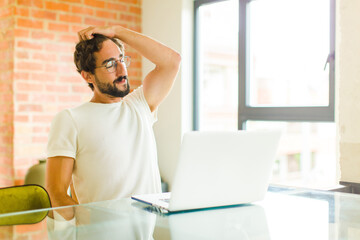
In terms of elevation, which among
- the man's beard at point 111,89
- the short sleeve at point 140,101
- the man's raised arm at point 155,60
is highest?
the man's raised arm at point 155,60

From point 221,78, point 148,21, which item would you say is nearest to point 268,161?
point 148,21

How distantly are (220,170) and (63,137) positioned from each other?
848mm

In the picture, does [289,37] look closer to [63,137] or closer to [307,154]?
[63,137]

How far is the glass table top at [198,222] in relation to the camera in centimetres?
100

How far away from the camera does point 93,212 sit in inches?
48.4

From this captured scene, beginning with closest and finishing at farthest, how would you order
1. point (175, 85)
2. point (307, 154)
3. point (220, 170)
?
point (220, 170), point (175, 85), point (307, 154)

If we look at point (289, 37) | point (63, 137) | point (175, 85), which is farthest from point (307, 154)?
point (63, 137)

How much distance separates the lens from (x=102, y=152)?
1.97 m

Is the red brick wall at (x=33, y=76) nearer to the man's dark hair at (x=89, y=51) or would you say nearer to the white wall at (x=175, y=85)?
the white wall at (x=175, y=85)

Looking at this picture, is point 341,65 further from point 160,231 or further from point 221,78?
point 221,78

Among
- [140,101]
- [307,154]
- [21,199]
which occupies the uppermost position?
[140,101]

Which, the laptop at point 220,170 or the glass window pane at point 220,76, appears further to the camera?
the glass window pane at point 220,76

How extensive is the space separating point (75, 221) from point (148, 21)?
311 cm

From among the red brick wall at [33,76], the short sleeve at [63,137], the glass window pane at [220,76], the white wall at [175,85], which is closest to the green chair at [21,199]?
the short sleeve at [63,137]
